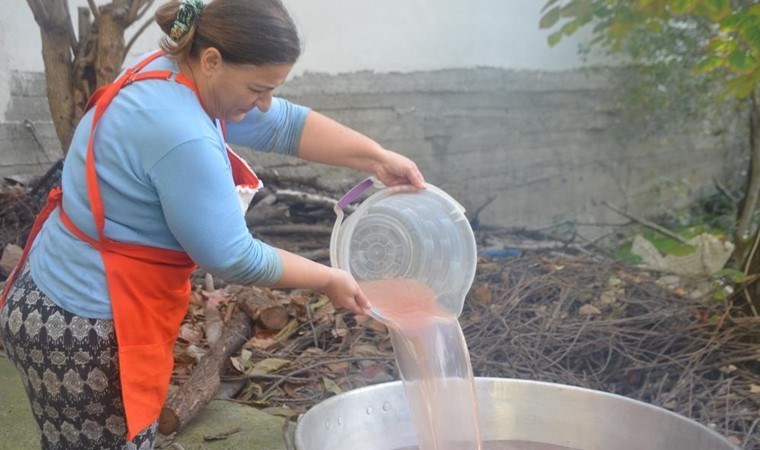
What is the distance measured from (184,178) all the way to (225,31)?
0.30m

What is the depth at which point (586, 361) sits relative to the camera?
3.61m

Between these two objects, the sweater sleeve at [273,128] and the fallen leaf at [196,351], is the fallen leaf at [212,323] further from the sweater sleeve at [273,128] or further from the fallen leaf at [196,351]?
the sweater sleeve at [273,128]

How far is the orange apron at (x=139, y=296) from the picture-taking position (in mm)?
1794

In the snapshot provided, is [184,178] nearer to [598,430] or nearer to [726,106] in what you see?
[598,430]

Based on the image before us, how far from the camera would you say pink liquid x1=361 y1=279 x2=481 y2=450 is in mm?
2312

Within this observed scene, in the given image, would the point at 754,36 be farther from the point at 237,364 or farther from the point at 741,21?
the point at 237,364

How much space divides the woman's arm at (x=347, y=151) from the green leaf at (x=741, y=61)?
2.13m

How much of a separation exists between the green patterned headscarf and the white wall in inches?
113

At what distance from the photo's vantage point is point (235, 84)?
1778mm

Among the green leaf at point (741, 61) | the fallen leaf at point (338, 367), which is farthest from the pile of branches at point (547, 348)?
the green leaf at point (741, 61)

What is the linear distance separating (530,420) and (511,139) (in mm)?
4612

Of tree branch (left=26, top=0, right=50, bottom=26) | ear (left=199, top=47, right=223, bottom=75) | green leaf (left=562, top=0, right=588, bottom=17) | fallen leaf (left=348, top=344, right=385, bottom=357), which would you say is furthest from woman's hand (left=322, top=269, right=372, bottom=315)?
green leaf (left=562, top=0, right=588, bottom=17)

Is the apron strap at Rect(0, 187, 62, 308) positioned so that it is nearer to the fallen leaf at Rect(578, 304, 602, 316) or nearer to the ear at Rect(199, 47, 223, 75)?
the ear at Rect(199, 47, 223, 75)

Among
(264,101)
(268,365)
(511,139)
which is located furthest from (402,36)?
(264,101)
